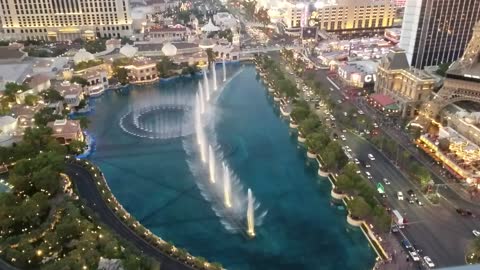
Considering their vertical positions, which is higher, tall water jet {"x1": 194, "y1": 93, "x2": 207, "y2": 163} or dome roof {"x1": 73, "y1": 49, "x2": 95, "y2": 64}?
dome roof {"x1": 73, "y1": 49, "x2": 95, "y2": 64}

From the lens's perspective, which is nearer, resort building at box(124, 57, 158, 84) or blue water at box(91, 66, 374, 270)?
blue water at box(91, 66, 374, 270)

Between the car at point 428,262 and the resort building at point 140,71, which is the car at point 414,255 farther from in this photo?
the resort building at point 140,71

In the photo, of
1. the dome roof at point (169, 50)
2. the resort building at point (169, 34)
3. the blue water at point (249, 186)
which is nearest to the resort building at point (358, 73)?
the blue water at point (249, 186)

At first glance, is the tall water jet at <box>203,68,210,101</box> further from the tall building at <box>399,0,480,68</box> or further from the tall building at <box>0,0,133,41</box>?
the tall building at <box>399,0,480,68</box>

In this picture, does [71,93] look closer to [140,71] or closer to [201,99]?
[140,71]

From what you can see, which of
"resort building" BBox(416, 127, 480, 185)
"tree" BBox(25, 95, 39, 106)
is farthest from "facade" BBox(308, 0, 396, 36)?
"tree" BBox(25, 95, 39, 106)
